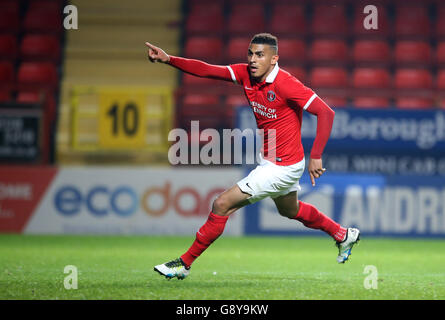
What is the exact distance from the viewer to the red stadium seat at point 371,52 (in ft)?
44.5

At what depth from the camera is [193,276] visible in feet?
19.6

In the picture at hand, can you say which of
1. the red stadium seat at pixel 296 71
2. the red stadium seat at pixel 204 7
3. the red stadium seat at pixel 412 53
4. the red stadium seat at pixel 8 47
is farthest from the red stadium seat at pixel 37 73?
the red stadium seat at pixel 412 53

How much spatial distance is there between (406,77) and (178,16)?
179 inches

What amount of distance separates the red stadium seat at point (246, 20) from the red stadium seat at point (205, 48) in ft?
1.33

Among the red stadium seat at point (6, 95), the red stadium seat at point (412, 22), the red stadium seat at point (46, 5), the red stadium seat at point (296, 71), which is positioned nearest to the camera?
the red stadium seat at point (6, 95)

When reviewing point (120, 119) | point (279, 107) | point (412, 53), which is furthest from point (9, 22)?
point (279, 107)

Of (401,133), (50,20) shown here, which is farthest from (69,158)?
(401,133)

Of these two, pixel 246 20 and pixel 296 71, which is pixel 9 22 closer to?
pixel 246 20

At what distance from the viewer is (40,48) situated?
13.6m

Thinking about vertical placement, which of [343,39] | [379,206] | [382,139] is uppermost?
[343,39]

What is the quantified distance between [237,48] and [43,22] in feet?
12.3

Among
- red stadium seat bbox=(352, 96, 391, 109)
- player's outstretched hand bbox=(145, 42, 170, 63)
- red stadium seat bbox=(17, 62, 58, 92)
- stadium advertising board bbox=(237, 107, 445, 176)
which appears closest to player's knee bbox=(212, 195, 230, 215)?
player's outstretched hand bbox=(145, 42, 170, 63)

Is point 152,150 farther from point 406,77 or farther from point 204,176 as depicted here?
point 406,77

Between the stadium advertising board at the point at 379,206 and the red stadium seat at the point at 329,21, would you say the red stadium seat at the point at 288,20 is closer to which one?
the red stadium seat at the point at 329,21
